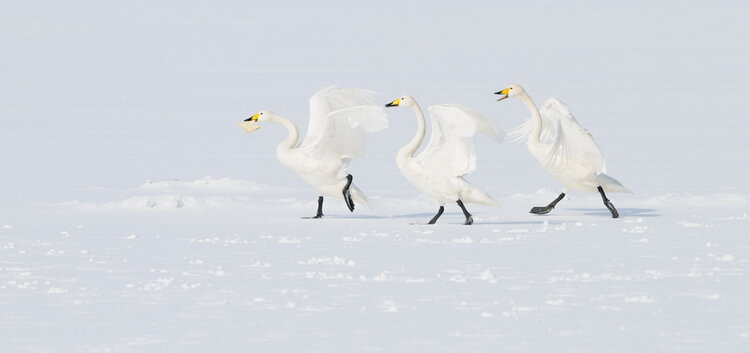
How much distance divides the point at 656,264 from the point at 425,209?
666 centimetres

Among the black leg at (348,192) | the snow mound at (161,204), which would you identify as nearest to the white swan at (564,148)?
the black leg at (348,192)

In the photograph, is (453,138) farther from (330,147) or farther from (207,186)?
(207,186)

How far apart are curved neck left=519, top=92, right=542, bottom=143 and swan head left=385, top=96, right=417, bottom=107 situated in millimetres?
1782

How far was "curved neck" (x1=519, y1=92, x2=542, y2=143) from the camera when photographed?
16.9m

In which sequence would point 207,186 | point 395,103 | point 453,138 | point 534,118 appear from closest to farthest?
point 453,138 → point 395,103 → point 534,118 → point 207,186

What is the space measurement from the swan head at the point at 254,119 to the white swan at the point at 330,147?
2.20 feet

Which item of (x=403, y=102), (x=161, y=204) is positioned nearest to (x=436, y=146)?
(x=403, y=102)

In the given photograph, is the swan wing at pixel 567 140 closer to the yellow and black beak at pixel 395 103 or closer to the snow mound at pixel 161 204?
the yellow and black beak at pixel 395 103

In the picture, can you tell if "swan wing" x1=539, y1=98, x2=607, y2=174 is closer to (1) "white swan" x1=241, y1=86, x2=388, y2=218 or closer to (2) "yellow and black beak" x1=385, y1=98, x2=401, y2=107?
(2) "yellow and black beak" x1=385, y1=98, x2=401, y2=107

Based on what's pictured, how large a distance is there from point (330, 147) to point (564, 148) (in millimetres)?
2945

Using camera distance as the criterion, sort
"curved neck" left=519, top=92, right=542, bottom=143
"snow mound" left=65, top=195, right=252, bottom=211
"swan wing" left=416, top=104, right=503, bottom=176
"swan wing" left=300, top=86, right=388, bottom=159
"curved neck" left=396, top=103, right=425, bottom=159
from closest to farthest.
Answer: "swan wing" left=416, top=104, right=503, bottom=176 → "curved neck" left=396, top=103, right=425, bottom=159 → "swan wing" left=300, top=86, right=388, bottom=159 → "curved neck" left=519, top=92, right=542, bottom=143 → "snow mound" left=65, top=195, right=252, bottom=211

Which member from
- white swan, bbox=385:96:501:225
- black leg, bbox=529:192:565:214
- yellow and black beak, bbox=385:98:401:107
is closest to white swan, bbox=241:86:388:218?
yellow and black beak, bbox=385:98:401:107

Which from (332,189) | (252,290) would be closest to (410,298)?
(252,290)

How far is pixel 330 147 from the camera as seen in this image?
1667 cm
